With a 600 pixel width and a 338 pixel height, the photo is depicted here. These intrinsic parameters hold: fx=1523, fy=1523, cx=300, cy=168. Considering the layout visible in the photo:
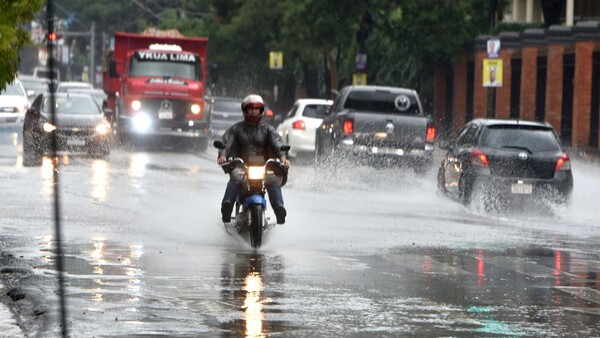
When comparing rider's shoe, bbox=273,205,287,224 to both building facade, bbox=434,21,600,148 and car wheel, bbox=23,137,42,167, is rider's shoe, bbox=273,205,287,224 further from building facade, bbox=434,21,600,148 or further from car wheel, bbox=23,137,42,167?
building facade, bbox=434,21,600,148

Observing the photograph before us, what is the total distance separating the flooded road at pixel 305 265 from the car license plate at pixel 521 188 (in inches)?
15.2

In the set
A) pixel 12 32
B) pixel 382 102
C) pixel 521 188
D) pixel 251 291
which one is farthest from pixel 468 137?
pixel 251 291

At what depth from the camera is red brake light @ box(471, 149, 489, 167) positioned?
23.6m

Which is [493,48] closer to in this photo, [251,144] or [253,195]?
[251,144]

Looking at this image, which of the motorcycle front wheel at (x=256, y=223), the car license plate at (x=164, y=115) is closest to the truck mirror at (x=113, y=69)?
the car license plate at (x=164, y=115)

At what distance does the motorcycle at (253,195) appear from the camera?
1617 cm

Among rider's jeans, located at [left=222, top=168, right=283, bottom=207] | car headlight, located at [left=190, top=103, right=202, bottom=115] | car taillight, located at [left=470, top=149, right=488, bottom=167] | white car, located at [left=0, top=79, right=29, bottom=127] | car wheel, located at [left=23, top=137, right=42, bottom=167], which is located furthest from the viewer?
white car, located at [left=0, top=79, right=29, bottom=127]

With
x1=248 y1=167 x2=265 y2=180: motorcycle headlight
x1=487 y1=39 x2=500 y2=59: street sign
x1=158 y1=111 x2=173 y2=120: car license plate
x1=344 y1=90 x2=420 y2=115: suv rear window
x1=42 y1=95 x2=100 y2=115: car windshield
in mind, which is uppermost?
x1=487 y1=39 x2=500 y2=59: street sign

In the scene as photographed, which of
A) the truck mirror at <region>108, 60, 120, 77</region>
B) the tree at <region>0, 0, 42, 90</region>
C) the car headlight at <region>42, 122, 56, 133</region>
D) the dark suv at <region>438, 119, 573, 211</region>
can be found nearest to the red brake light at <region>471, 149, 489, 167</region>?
the dark suv at <region>438, 119, 573, 211</region>

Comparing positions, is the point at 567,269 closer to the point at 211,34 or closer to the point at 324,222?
the point at 324,222

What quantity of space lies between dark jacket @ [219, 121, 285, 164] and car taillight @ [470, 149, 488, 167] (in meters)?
7.43

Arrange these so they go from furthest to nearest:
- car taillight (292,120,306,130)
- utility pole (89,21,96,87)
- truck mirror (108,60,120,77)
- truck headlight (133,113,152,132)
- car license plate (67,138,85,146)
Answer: utility pole (89,21,96,87), truck mirror (108,60,120,77), truck headlight (133,113,152,132), car taillight (292,120,306,130), car license plate (67,138,85,146)

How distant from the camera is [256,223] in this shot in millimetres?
16156

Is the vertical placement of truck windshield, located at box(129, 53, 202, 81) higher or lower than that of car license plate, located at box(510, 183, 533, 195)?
higher
